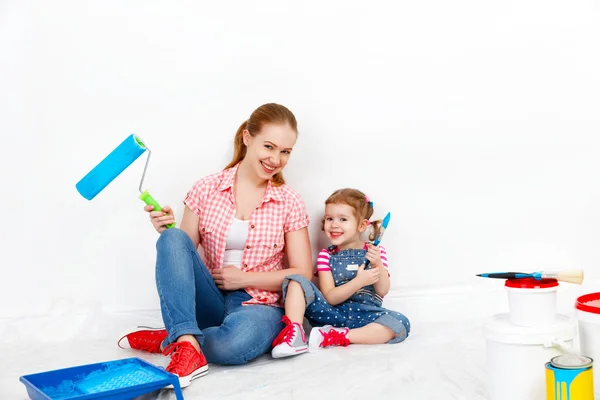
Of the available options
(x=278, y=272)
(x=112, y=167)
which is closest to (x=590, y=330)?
→ (x=278, y=272)

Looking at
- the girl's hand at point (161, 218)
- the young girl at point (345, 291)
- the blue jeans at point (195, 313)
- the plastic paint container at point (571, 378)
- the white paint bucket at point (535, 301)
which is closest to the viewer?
the plastic paint container at point (571, 378)

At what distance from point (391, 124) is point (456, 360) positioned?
78 centimetres

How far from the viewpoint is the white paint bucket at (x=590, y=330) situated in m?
1.21

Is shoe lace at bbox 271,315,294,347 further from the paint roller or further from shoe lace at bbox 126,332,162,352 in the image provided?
the paint roller

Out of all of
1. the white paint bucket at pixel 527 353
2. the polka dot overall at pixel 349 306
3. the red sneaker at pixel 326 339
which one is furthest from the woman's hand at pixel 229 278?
the white paint bucket at pixel 527 353

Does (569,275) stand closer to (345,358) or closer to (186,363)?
(345,358)

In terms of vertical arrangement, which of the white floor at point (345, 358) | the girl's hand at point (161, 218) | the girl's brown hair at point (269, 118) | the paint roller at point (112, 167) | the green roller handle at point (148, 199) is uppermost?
the girl's brown hair at point (269, 118)

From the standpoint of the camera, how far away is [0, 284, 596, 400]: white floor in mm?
1430

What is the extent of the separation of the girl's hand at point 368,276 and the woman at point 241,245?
14 centimetres

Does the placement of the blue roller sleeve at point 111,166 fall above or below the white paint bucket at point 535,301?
above

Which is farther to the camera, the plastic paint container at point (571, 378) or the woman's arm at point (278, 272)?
the woman's arm at point (278, 272)

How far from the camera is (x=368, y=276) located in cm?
192

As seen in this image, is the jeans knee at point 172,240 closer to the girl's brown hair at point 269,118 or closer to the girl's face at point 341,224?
the girl's brown hair at point 269,118

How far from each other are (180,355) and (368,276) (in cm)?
60
